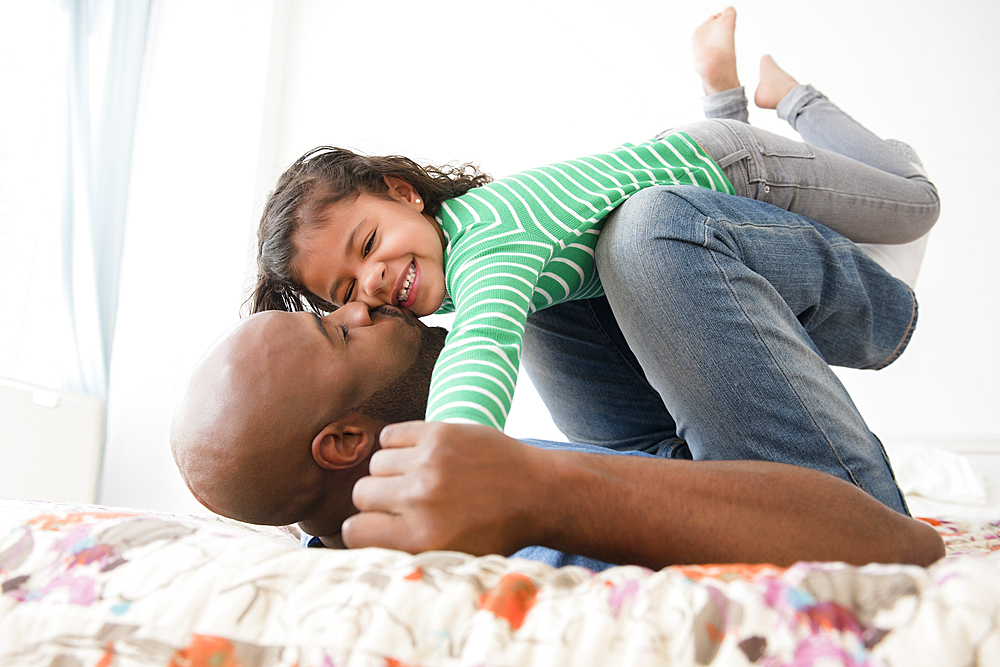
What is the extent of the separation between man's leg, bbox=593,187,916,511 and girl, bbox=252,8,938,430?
11cm

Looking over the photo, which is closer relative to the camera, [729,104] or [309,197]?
[309,197]

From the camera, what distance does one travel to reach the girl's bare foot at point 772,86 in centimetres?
184

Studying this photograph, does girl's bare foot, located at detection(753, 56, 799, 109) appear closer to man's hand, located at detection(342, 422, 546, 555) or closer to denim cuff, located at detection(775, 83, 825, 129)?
denim cuff, located at detection(775, 83, 825, 129)

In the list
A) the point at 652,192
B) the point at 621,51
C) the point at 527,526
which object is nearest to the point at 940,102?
the point at 621,51

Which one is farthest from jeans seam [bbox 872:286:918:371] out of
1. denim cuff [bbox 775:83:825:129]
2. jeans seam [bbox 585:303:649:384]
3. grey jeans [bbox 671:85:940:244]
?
denim cuff [bbox 775:83:825:129]

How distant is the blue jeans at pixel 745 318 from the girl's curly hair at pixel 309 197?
0.49 metres

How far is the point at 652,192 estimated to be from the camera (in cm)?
102

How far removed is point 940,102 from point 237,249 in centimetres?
265

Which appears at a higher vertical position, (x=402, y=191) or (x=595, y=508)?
(x=402, y=191)

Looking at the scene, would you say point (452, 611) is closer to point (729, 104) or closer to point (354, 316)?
point (354, 316)

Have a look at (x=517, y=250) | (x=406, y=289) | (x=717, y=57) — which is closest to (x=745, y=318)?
(x=517, y=250)

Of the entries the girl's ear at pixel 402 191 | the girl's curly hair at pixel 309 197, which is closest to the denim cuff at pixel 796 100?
the girl's curly hair at pixel 309 197

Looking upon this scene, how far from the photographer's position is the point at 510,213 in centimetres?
111

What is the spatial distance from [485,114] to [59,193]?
5.30ft
